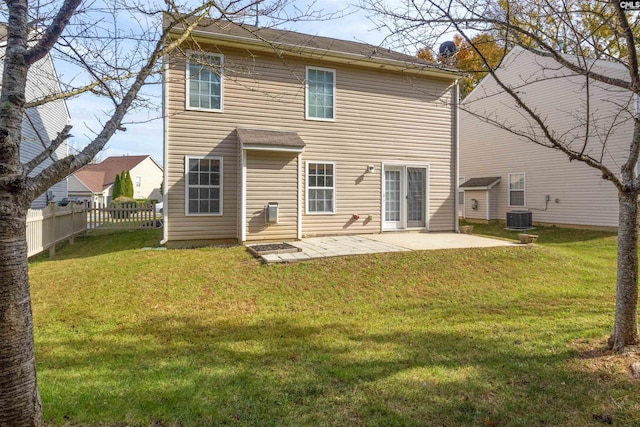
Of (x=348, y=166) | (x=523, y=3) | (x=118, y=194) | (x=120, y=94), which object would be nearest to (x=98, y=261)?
(x=120, y=94)

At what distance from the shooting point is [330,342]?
4.15 m

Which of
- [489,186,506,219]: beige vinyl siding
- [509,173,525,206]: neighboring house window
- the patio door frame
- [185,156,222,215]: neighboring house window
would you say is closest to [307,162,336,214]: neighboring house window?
the patio door frame

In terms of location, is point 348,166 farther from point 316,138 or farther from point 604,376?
point 604,376

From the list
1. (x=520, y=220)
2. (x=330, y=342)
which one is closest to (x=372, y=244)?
(x=330, y=342)

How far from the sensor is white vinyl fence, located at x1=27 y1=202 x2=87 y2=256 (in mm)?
8073

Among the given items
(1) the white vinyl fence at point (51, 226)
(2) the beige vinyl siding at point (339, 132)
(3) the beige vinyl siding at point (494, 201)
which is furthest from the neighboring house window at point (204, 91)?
(3) the beige vinyl siding at point (494, 201)

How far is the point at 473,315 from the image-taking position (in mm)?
5117

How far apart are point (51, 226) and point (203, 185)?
3906 mm

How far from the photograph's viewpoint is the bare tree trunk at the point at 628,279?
3.75m

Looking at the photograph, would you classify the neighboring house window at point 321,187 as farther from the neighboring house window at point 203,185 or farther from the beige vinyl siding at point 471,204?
the beige vinyl siding at point 471,204

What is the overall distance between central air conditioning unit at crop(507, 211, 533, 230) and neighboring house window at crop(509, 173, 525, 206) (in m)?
1.98

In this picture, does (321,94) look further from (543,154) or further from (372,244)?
(543,154)

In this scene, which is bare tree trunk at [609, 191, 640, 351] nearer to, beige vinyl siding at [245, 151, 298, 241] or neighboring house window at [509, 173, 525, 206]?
beige vinyl siding at [245, 151, 298, 241]

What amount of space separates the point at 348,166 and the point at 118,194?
2950 cm
